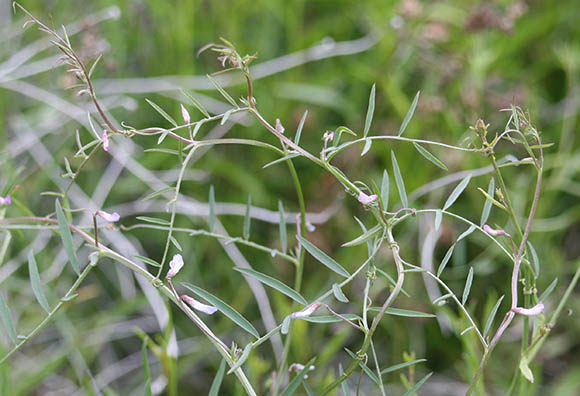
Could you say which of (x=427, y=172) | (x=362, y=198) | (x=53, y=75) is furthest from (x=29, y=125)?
(x=362, y=198)

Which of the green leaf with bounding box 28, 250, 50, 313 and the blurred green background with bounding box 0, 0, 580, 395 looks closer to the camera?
the green leaf with bounding box 28, 250, 50, 313

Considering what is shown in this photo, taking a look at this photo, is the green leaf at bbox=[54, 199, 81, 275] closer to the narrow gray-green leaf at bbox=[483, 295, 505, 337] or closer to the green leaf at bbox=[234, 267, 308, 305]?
the green leaf at bbox=[234, 267, 308, 305]

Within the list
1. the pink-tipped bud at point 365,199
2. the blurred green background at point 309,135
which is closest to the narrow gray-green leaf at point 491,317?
the pink-tipped bud at point 365,199

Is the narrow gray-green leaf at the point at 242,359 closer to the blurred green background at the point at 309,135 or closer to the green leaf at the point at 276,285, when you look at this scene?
the green leaf at the point at 276,285

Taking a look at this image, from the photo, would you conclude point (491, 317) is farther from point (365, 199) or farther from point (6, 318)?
point (6, 318)

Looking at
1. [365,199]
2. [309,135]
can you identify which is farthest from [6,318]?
[309,135]

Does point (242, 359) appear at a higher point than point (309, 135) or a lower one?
higher

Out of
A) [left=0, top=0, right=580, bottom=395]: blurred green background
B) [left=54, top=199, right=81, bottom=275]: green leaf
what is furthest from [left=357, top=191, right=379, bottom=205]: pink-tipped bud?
[left=0, top=0, right=580, bottom=395]: blurred green background

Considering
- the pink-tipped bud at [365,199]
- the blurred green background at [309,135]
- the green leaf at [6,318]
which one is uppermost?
the pink-tipped bud at [365,199]

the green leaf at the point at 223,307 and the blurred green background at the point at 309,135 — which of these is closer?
the green leaf at the point at 223,307

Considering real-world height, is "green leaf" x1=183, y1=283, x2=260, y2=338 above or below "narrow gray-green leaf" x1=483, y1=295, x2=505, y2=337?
above
